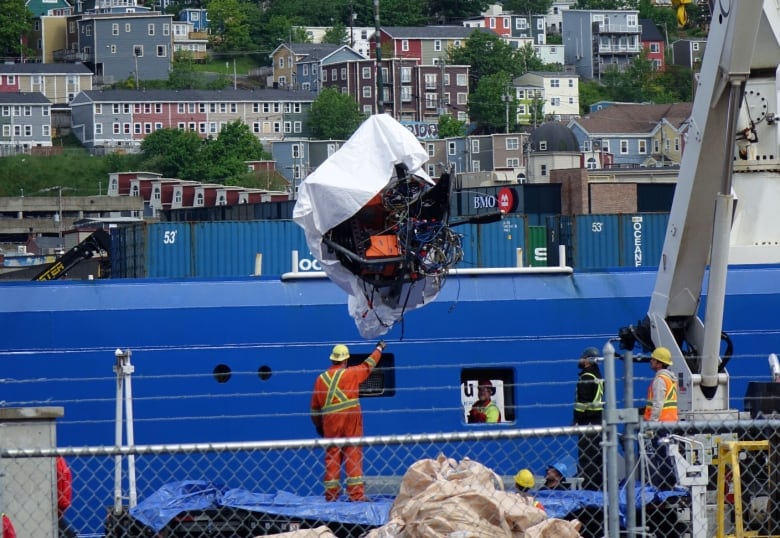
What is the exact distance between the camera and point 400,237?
13.6m

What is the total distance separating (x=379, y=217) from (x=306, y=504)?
99.1 inches

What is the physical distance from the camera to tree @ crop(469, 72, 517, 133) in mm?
142125

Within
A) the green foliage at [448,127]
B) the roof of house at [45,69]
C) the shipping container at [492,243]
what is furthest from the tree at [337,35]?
the shipping container at [492,243]

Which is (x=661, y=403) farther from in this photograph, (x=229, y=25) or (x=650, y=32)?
(x=650, y=32)

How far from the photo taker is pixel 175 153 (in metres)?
130

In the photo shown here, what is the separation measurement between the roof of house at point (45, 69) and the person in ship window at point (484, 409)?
14349 cm

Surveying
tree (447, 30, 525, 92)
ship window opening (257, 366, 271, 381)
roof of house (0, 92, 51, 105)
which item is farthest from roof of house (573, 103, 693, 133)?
ship window opening (257, 366, 271, 381)

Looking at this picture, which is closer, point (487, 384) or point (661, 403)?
point (661, 403)

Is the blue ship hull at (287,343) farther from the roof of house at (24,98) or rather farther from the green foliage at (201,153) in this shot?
the roof of house at (24,98)

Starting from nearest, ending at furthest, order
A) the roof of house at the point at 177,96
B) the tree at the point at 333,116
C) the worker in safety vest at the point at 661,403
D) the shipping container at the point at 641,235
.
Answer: the worker in safety vest at the point at 661,403
the shipping container at the point at 641,235
the tree at the point at 333,116
the roof of house at the point at 177,96

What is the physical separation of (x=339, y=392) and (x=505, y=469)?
10.4 feet

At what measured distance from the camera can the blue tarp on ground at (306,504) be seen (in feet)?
41.5

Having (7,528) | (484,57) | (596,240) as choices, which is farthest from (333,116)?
(7,528)

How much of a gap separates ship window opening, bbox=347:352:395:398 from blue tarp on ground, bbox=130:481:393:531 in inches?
183
